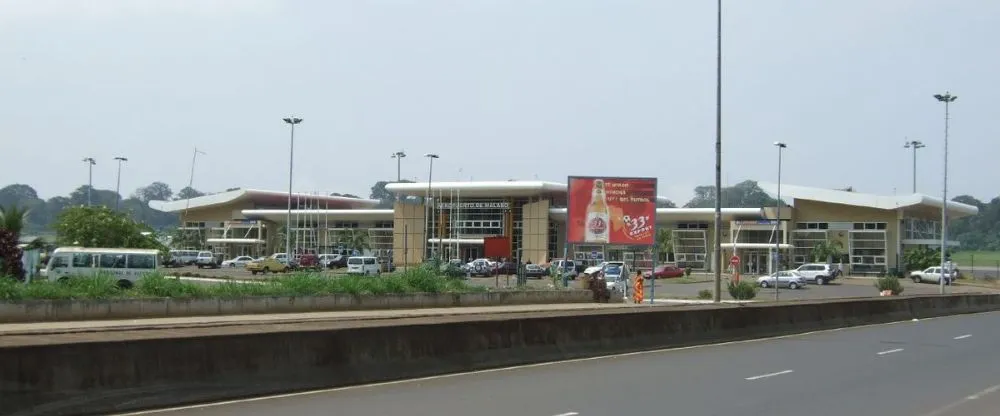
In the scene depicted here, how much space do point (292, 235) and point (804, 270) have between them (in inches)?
2221

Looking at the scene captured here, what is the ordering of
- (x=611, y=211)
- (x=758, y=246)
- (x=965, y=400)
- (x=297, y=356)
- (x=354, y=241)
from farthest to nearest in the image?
(x=354, y=241), (x=758, y=246), (x=611, y=211), (x=965, y=400), (x=297, y=356)

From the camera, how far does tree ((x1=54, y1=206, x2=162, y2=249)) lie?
65375mm

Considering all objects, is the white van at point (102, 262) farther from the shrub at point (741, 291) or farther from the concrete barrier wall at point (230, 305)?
the shrub at point (741, 291)

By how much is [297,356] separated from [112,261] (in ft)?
96.3

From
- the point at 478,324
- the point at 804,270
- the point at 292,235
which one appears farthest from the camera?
the point at 292,235

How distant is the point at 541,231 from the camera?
321 feet

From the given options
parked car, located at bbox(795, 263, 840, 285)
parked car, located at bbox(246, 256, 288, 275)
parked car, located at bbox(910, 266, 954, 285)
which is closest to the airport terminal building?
parked car, located at bbox(910, 266, 954, 285)

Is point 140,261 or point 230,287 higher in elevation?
point 140,261

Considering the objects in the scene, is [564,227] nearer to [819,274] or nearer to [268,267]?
[819,274]

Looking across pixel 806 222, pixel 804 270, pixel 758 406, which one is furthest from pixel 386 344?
pixel 806 222

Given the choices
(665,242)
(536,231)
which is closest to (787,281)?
(665,242)

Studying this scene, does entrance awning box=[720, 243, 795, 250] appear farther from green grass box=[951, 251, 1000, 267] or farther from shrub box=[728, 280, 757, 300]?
green grass box=[951, 251, 1000, 267]

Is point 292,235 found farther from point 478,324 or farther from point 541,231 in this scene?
point 478,324

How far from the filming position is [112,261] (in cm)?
4000
